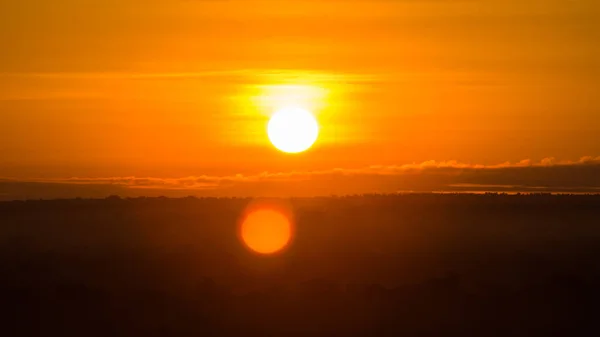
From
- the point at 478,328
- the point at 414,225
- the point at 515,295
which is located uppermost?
the point at 414,225

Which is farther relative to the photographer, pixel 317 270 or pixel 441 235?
pixel 441 235

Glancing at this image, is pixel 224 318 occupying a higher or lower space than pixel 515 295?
lower

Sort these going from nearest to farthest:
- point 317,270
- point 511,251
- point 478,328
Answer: point 478,328, point 317,270, point 511,251

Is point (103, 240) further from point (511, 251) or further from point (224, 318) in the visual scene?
point (224, 318)

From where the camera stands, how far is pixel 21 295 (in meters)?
29.0

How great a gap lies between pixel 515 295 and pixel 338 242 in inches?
→ 890

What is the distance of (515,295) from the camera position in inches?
1130

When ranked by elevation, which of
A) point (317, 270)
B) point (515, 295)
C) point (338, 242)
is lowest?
point (515, 295)

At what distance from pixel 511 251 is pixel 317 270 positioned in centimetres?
1262

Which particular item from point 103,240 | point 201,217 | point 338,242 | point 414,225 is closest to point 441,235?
point 414,225

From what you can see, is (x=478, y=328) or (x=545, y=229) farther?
(x=545, y=229)

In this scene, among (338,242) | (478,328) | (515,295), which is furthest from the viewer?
(338,242)

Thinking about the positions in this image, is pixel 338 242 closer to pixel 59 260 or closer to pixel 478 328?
pixel 59 260

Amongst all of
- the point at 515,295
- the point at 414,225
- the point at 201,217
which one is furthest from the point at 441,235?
the point at 515,295
